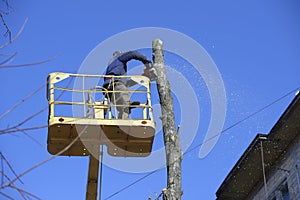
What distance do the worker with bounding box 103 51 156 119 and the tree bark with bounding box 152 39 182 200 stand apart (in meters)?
0.17

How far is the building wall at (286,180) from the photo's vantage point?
18.0 meters

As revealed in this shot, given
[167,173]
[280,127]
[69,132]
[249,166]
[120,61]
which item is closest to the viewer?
[167,173]

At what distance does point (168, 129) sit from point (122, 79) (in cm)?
159

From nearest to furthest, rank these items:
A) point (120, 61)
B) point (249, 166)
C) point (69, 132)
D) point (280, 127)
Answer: point (69, 132), point (120, 61), point (280, 127), point (249, 166)

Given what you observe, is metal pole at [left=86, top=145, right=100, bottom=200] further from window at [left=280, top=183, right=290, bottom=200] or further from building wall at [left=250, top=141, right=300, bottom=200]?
window at [left=280, top=183, right=290, bottom=200]

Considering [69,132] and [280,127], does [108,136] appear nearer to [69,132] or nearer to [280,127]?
[69,132]

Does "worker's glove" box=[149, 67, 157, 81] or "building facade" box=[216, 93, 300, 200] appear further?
"building facade" box=[216, 93, 300, 200]

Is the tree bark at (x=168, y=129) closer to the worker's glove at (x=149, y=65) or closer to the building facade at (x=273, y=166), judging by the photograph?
the worker's glove at (x=149, y=65)

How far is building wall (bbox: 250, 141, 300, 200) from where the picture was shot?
59.1 feet

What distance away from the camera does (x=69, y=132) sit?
10406 millimetres

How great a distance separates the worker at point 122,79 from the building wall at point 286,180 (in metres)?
8.03

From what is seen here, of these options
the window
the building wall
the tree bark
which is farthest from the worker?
the window

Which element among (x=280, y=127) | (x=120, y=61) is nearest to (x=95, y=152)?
(x=120, y=61)

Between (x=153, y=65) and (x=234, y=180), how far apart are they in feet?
37.4
